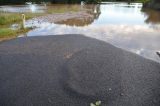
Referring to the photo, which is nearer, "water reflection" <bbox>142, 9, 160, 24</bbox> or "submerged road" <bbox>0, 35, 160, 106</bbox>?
"submerged road" <bbox>0, 35, 160, 106</bbox>

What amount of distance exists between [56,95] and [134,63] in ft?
13.4

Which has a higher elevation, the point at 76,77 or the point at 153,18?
the point at 76,77

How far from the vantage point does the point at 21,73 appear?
9359mm

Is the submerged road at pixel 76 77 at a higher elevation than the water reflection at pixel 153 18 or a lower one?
higher

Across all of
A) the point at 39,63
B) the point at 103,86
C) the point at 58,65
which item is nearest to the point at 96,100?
the point at 103,86

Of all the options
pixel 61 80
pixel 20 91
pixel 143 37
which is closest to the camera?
pixel 20 91

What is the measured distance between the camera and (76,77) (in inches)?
346

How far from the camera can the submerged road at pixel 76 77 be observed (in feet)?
24.6

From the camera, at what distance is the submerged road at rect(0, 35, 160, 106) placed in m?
7.51

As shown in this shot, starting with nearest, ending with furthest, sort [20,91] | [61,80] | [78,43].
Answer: [20,91]
[61,80]
[78,43]

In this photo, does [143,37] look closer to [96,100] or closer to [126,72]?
[126,72]

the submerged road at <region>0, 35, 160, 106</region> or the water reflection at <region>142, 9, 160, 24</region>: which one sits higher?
the submerged road at <region>0, 35, 160, 106</region>

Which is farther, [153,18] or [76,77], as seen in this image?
[153,18]

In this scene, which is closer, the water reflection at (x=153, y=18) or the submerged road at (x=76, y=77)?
the submerged road at (x=76, y=77)
